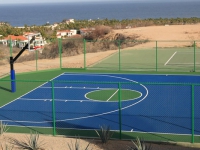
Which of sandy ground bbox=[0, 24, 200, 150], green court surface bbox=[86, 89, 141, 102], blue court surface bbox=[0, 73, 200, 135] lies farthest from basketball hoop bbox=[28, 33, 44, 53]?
green court surface bbox=[86, 89, 141, 102]

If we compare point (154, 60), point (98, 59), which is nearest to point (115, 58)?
point (98, 59)

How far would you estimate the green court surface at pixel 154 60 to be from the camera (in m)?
33.6

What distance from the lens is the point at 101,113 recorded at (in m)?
21.0

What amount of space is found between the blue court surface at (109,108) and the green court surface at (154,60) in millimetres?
4949

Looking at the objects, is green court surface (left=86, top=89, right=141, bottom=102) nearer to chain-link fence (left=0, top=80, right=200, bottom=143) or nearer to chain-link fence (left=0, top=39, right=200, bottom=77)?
chain-link fence (left=0, top=80, right=200, bottom=143)

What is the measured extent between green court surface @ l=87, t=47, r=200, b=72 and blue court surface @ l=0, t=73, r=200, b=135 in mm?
4949

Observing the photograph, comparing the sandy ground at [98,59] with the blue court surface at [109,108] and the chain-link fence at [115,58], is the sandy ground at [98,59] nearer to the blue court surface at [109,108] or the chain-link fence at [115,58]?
the chain-link fence at [115,58]

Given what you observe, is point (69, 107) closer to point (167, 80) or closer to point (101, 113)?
point (101, 113)

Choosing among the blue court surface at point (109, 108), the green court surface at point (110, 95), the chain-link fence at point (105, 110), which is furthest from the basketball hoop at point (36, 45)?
the green court surface at point (110, 95)

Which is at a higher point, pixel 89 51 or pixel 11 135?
pixel 89 51

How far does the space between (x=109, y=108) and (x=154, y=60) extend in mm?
16456

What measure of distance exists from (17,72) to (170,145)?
765 inches

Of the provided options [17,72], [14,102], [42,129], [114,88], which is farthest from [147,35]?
[42,129]

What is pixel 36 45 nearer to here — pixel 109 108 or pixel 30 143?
pixel 109 108
